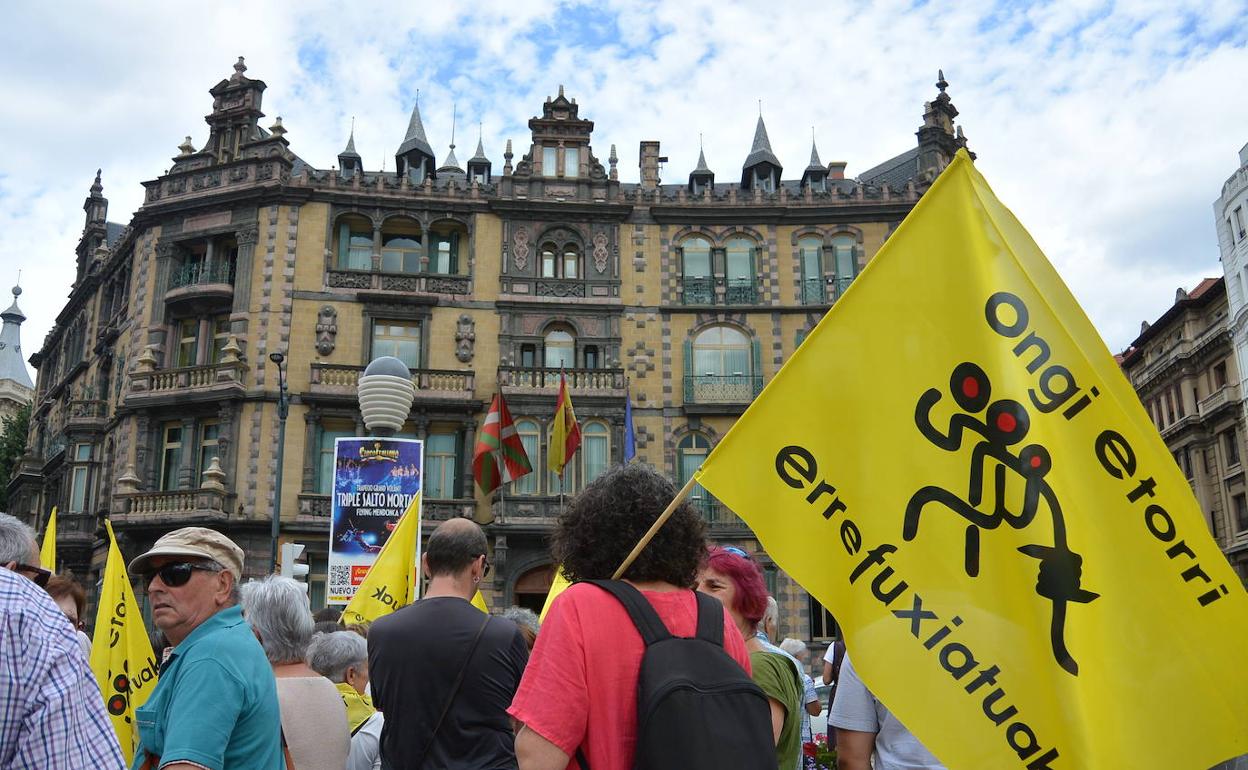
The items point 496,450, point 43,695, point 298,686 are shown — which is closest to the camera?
point 43,695

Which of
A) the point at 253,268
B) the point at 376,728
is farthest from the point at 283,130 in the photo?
the point at 376,728

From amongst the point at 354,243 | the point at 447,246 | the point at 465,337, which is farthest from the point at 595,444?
the point at 354,243

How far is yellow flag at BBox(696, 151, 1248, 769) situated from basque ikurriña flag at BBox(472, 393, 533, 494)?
21034 millimetres

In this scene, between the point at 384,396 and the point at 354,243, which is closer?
the point at 384,396

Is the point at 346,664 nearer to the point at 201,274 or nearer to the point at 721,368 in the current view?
the point at 721,368

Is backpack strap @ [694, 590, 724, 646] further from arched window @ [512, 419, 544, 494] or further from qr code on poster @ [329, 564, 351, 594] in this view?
arched window @ [512, 419, 544, 494]

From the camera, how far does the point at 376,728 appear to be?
16.6ft

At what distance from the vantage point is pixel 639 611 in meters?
2.88

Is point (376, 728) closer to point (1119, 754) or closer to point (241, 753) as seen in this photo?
point (241, 753)

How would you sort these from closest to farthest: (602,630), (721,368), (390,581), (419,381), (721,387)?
(602,630) → (390,581) → (419,381) → (721,387) → (721,368)

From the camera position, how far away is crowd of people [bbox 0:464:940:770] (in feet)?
7.48

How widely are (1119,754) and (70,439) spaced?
38120 mm

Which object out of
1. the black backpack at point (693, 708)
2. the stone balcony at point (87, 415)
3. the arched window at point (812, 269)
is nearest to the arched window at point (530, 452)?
the arched window at point (812, 269)

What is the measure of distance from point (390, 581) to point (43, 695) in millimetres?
7688
